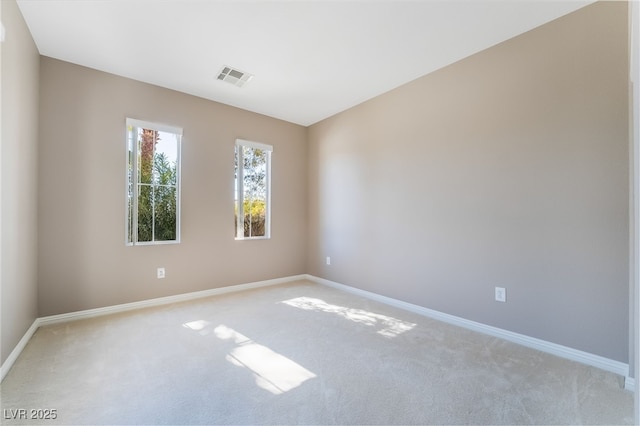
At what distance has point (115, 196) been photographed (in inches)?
121

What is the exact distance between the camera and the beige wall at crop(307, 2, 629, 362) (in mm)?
1984

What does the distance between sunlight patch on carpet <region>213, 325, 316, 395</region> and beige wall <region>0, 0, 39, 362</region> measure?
1476 millimetres

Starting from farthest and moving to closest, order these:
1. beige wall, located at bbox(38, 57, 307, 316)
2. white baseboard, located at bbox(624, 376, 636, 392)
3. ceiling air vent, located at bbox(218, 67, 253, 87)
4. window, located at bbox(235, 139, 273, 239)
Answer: window, located at bbox(235, 139, 273, 239)
ceiling air vent, located at bbox(218, 67, 253, 87)
beige wall, located at bbox(38, 57, 307, 316)
white baseboard, located at bbox(624, 376, 636, 392)

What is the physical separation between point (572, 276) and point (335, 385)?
6.35 feet

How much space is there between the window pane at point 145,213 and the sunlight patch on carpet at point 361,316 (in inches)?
71.2

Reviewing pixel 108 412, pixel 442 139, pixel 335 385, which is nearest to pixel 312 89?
pixel 442 139

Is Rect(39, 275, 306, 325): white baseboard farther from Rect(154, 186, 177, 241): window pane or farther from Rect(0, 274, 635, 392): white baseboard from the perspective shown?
Rect(154, 186, 177, 241): window pane

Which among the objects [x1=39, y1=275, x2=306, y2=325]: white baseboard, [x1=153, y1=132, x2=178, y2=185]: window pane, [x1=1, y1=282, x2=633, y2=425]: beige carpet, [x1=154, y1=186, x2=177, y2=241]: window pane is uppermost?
[x1=153, y1=132, x2=178, y2=185]: window pane

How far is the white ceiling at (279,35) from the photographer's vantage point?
2.12 meters

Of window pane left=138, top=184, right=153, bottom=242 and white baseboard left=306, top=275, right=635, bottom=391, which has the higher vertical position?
window pane left=138, top=184, right=153, bottom=242

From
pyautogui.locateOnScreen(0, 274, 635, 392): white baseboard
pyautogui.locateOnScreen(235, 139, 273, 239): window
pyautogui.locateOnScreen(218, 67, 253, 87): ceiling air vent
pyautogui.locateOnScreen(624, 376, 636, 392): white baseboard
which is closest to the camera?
pyautogui.locateOnScreen(624, 376, 636, 392): white baseboard

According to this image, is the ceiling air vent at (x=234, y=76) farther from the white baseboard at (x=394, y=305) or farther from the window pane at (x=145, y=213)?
the white baseboard at (x=394, y=305)

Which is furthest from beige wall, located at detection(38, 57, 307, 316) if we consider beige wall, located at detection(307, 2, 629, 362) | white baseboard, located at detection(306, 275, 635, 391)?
white baseboard, located at detection(306, 275, 635, 391)

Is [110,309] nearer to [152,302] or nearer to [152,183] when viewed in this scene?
[152,302]
